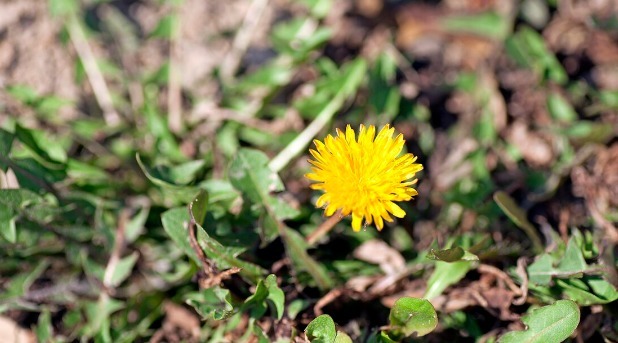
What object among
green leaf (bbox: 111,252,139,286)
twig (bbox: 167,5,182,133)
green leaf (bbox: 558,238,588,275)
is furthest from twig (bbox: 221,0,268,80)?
green leaf (bbox: 558,238,588,275)

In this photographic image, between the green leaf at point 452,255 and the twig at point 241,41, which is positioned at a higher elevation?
the twig at point 241,41

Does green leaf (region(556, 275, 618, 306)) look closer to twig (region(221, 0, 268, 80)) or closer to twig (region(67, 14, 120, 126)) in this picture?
twig (region(221, 0, 268, 80))

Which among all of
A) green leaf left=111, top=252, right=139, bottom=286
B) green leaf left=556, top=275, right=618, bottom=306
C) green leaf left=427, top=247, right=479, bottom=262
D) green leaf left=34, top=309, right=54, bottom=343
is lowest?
green leaf left=34, top=309, right=54, bottom=343

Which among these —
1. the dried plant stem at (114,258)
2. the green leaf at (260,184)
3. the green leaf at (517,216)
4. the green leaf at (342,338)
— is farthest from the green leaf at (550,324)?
the dried plant stem at (114,258)

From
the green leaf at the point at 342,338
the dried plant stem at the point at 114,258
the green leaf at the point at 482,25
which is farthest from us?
the green leaf at the point at 482,25

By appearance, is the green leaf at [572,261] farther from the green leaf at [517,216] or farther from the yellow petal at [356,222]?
the yellow petal at [356,222]

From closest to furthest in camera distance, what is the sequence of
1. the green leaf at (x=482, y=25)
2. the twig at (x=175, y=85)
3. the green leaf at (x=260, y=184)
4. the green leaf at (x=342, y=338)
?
1. the green leaf at (x=342, y=338)
2. the green leaf at (x=260, y=184)
3. the twig at (x=175, y=85)
4. the green leaf at (x=482, y=25)
